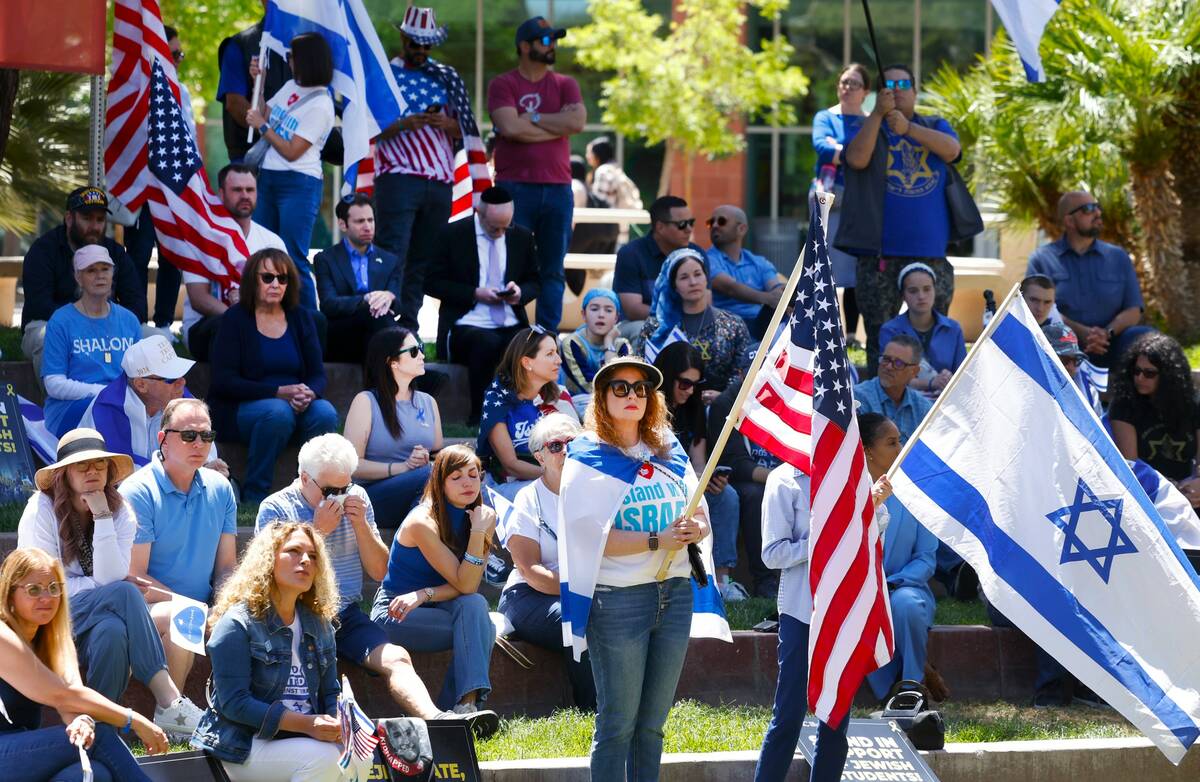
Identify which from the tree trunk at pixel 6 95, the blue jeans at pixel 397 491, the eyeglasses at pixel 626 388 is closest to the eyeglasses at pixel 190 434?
the blue jeans at pixel 397 491

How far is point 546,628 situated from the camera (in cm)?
927

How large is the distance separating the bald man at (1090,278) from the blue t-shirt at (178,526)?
7.08 meters

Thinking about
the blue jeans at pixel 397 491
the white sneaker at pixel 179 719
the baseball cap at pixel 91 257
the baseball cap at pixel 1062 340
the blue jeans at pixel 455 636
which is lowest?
the white sneaker at pixel 179 719

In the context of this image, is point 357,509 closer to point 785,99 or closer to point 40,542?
point 40,542

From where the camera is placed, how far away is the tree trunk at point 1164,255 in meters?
16.7

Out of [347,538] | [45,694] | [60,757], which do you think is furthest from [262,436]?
[60,757]

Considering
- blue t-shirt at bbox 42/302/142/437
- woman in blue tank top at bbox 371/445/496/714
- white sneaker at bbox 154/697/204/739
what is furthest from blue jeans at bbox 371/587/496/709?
blue t-shirt at bbox 42/302/142/437

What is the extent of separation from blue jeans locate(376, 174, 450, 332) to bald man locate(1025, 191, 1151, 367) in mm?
4311

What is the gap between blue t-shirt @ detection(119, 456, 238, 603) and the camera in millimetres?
8750

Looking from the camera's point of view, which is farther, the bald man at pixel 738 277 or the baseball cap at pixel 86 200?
the bald man at pixel 738 277

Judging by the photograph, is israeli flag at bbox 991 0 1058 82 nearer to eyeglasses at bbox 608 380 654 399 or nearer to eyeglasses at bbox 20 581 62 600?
eyeglasses at bbox 608 380 654 399

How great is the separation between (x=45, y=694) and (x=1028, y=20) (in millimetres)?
6957

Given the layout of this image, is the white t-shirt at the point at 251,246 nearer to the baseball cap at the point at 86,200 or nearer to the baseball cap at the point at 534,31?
the baseball cap at the point at 86,200

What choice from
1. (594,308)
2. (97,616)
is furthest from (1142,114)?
(97,616)
